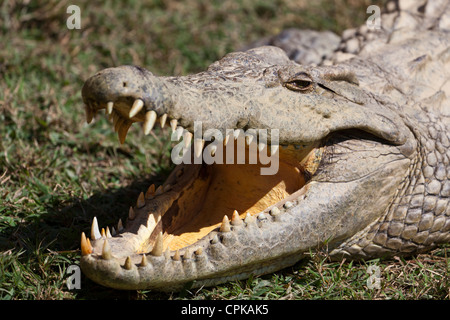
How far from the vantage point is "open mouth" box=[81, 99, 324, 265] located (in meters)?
2.86

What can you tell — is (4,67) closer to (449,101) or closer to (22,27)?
(22,27)

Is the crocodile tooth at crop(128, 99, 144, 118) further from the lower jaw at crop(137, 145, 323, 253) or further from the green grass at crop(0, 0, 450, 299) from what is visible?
the green grass at crop(0, 0, 450, 299)

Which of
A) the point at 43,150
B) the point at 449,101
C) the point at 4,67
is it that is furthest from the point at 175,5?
the point at 449,101

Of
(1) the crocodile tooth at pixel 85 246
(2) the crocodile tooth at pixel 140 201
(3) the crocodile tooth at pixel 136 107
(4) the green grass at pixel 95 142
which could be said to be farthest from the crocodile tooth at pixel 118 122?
(4) the green grass at pixel 95 142

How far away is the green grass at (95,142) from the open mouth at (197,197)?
0.32 meters

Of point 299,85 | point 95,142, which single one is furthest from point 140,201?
point 95,142

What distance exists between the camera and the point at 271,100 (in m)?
3.11

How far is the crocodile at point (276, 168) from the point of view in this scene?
2.84m

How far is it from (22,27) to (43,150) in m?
1.94

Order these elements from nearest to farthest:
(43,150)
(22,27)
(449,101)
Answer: (449,101) < (43,150) < (22,27)

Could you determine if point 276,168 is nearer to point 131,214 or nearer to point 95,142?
point 131,214

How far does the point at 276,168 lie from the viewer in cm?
348

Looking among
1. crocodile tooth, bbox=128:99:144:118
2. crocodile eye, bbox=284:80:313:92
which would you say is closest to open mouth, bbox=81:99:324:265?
crocodile tooth, bbox=128:99:144:118

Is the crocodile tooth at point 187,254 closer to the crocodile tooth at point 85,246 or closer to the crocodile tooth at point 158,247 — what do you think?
the crocodile tooth at point 158,247
